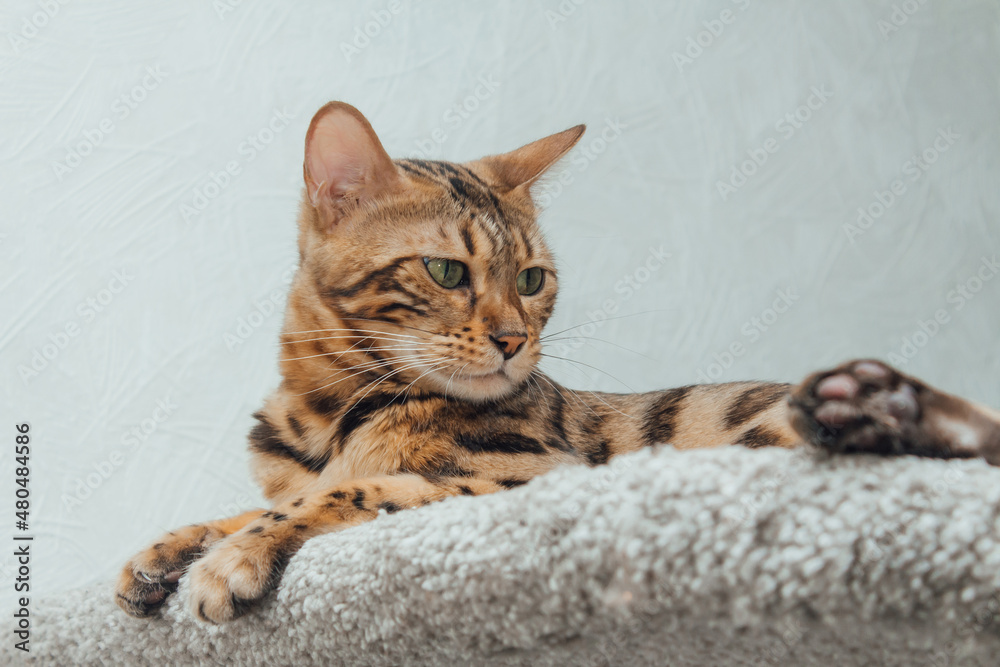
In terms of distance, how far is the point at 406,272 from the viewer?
105 cm

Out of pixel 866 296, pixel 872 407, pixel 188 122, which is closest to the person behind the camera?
pixel 872 407

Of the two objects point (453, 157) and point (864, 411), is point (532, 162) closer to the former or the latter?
point (453, 157)

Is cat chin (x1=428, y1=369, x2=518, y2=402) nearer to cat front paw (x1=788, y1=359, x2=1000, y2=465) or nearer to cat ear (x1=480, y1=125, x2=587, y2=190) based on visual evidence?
cat ear (x1=480, y1=125, x2=587, y2=190)

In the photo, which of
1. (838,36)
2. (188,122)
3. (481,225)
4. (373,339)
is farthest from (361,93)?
(838,36)

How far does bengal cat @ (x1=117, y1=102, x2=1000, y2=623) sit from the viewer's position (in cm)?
93

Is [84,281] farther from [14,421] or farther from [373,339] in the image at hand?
[373,339]

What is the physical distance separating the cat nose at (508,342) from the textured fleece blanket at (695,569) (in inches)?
15.3

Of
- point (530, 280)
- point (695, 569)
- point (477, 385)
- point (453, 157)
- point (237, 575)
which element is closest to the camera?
point (695, 569)

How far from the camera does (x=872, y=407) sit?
557 mm

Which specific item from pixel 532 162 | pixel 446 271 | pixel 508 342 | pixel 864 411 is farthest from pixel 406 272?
pixel 864 411

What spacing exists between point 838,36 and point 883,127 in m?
0.28

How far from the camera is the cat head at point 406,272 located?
40.4 inches

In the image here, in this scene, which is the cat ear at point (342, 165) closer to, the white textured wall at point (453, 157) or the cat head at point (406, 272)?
the cat head at point (406, 272)

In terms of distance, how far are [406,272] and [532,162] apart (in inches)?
15.5
